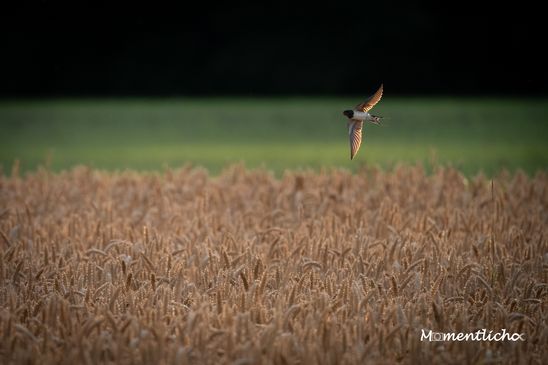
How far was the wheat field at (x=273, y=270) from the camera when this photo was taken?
327 cm

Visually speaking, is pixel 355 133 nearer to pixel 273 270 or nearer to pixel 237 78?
pixel 273 270

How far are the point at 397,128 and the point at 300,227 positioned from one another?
28.2ft

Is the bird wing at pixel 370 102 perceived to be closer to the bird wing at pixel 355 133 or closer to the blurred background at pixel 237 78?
the bird wing at pixel 355 133

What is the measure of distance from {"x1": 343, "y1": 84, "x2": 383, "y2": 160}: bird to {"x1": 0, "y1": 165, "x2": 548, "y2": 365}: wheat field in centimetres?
63

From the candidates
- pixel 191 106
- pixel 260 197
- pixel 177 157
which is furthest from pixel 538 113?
pixel 260 197

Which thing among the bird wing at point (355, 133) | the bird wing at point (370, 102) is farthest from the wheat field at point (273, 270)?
the bird wing at point (370, 102)

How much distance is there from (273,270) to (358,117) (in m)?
1.33

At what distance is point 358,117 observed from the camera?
336 centimetres

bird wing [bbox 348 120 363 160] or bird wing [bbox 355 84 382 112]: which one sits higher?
bird wing [bbox 355 84 382 112]

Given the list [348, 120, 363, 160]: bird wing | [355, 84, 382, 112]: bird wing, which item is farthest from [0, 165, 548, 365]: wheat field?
[355, 84, 382, 112]: bird wing

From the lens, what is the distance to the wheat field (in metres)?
3.27

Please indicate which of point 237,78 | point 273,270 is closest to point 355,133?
point 273,270

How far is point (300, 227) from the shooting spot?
18.0ft

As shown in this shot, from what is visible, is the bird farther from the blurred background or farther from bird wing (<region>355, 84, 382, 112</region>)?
the blurred background
